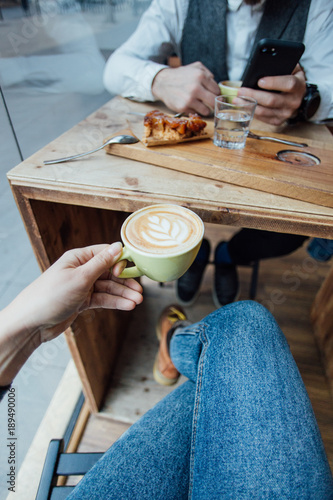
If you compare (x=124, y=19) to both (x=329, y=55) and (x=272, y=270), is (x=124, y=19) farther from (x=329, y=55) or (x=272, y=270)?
(x=272, y=270)

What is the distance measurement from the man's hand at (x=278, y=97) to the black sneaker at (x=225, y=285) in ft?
2.56

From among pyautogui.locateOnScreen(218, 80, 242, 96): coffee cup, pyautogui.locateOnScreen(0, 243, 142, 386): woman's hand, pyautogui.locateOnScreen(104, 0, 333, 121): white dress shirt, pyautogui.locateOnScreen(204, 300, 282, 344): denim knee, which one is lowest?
pyautogui.locateOnScreen(204, 300, 282, 344): denim knee

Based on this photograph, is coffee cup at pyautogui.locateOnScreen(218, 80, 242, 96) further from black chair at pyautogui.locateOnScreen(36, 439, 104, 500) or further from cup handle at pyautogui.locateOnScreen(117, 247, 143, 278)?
black chair at pyautogui.locateOnScreen(36, 439, 104, 500)

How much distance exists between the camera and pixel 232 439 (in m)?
0.54

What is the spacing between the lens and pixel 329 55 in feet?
3.49

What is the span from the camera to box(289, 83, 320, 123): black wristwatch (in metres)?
0.91

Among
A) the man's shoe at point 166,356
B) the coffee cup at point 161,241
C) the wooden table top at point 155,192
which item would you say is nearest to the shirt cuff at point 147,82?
the wooden table top at point 155,192

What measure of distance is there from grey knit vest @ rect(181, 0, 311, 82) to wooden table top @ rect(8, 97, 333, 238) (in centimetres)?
79

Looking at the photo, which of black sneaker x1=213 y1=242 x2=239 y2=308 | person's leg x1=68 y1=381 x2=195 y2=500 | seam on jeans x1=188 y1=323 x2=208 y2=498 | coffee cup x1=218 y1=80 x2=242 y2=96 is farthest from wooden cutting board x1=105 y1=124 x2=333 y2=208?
black sneaker x1=213 y1=242 x2=239 y2=308

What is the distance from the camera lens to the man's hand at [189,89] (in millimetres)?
919

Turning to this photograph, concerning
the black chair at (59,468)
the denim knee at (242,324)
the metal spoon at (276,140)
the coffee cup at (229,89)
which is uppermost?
the coffee cup at (229,89)

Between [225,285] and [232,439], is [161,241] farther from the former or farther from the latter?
[225,285]

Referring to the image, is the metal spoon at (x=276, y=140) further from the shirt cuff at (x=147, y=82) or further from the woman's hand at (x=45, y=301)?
the woman's hand at (x=45, y=301)

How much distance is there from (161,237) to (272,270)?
4.47 ft
